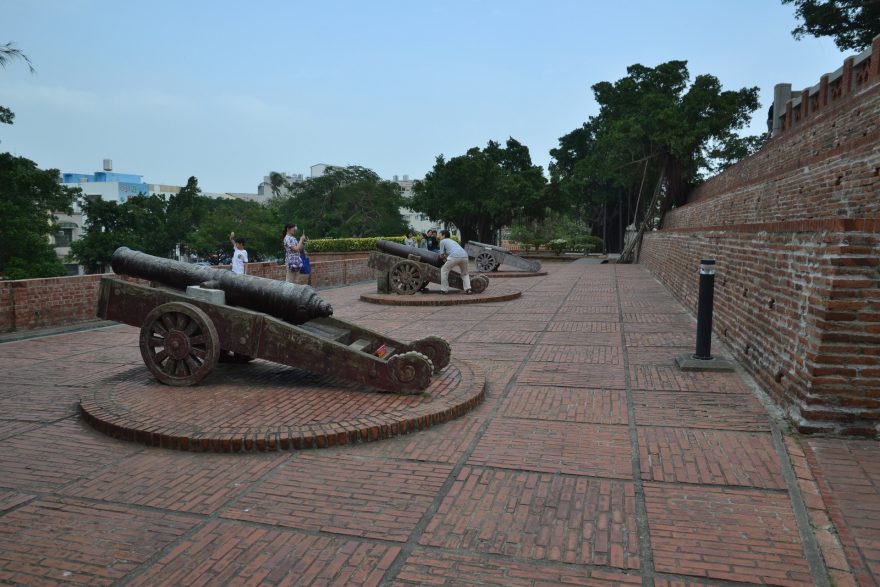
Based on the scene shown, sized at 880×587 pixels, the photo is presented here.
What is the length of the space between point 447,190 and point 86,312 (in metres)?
29.4

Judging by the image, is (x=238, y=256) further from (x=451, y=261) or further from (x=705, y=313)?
(x=705, y=313)

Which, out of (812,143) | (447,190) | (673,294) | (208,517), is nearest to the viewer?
(208,517)

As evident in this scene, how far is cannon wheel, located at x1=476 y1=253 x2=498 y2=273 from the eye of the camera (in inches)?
755

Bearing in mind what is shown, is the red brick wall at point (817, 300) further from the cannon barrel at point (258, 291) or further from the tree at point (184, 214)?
the tree at point (184, 214)

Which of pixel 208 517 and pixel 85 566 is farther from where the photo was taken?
pixel 208 517

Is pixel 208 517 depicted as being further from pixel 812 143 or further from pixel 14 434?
pixel 812 143

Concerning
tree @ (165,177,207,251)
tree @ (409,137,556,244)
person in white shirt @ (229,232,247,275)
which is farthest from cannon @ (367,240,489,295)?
tree @ (165,177,207,251)

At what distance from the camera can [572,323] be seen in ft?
28.3

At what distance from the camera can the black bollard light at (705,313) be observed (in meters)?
5.60

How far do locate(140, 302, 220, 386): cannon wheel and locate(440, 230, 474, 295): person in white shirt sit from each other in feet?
23.7

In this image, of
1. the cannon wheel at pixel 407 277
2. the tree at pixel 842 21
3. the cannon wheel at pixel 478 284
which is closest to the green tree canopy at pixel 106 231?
the cannon wheel at pixel 407 277

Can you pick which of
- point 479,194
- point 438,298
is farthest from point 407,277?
point 479,194

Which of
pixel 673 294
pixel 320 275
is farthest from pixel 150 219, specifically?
pixel 673 294

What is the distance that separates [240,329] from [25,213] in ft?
94.1
